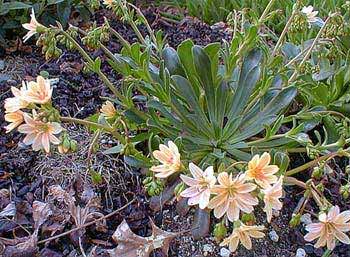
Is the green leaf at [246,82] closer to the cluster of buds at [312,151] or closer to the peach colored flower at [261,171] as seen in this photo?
the cluster of buds at [312,151]

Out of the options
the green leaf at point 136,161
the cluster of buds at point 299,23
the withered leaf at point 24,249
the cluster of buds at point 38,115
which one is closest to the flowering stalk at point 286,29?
the cluster of buds at point 299,23

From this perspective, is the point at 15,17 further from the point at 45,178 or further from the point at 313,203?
the point at 313,203

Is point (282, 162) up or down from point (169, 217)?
up

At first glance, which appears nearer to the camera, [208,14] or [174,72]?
[174,72]

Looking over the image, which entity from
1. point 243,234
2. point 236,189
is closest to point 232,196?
point 236,189

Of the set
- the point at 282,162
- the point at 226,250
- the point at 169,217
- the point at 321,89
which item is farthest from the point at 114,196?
the point at 321,89

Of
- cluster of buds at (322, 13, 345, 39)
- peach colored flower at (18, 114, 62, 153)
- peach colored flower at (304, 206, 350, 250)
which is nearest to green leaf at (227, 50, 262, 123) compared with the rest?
cluster of buds at (322, 13, 345, 39)
